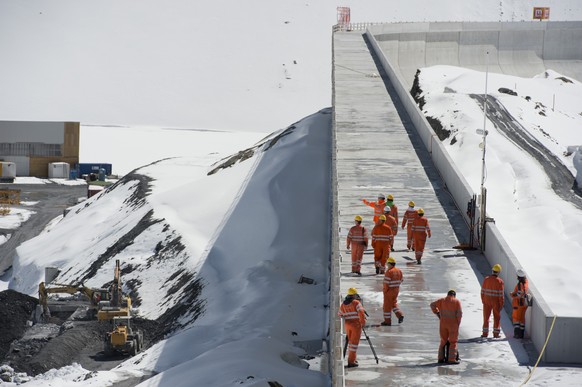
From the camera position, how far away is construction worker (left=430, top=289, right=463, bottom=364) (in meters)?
15.4

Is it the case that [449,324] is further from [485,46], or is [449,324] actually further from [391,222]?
[485,46]

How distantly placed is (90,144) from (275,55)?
3146 centimetres

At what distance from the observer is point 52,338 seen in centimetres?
2847

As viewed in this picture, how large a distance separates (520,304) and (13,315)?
60.9 ft

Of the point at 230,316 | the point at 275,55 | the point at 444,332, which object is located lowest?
the point at 230,316

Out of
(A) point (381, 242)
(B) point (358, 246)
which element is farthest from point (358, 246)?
(A) point (381, 242)

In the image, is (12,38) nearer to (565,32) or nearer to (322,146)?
(565,32)

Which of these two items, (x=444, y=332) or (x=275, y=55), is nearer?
(x=444, y=332)

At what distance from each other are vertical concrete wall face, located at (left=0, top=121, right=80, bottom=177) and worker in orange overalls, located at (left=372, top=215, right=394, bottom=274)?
50.6 meters

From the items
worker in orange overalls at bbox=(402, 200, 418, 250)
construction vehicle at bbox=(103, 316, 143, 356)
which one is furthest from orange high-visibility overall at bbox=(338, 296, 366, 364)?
construction vehicle at bbox=(103, 316, 143, 356)

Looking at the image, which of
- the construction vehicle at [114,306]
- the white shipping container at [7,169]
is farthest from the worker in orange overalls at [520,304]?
the white shipping container at [7,169]

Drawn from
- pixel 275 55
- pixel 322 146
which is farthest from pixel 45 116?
pixel 322 146

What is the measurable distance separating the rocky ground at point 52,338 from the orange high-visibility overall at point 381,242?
899cm

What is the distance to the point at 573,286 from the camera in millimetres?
24672
